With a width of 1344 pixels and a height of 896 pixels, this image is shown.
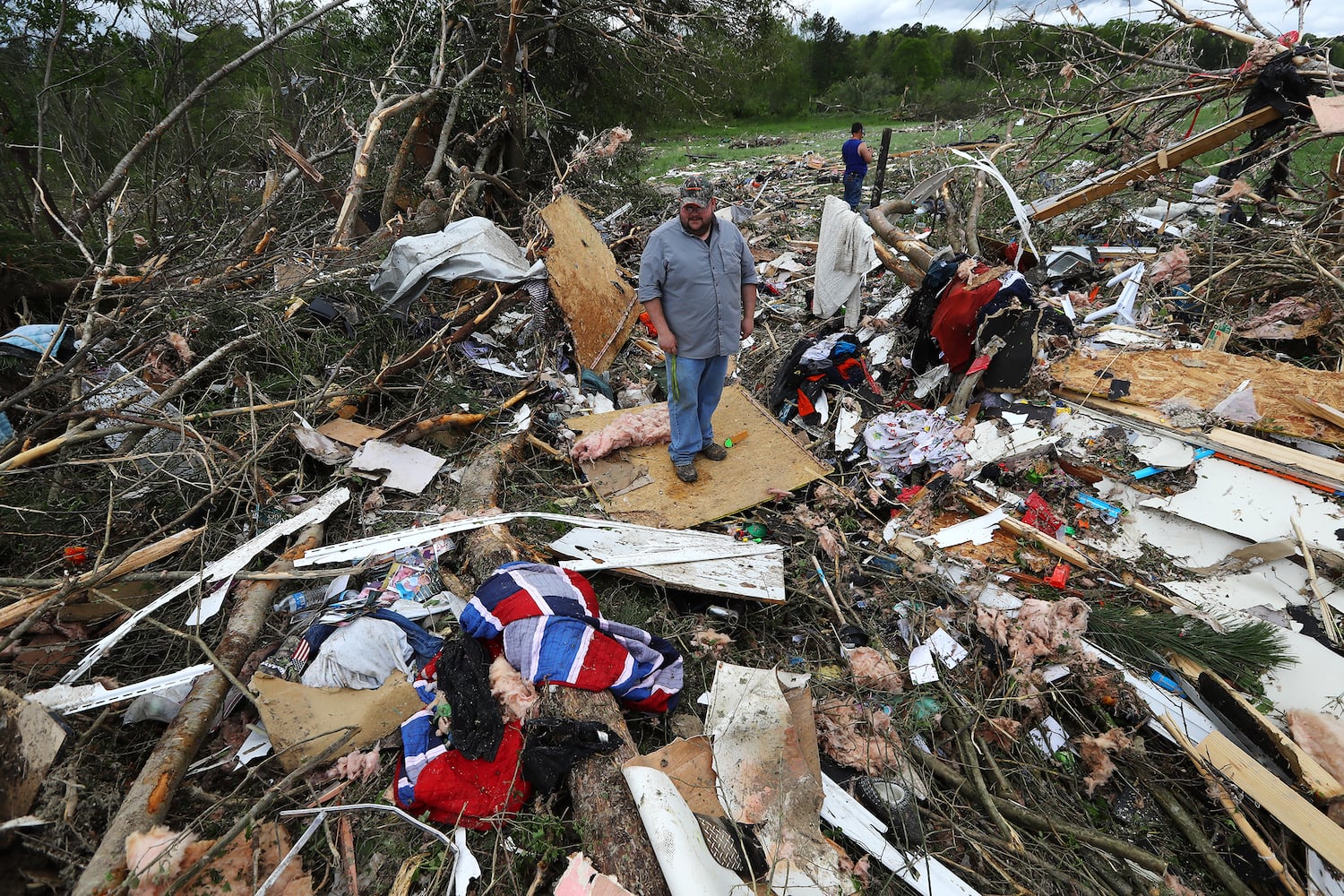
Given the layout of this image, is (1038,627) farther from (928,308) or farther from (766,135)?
(766,135)

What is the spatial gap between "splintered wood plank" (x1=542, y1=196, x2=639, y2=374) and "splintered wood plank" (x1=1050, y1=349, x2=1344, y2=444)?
11.8 ft

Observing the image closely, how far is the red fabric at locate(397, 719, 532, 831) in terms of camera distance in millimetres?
2127

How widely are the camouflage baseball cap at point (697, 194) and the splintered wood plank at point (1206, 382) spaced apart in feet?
9.19

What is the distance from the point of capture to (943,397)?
4434mm

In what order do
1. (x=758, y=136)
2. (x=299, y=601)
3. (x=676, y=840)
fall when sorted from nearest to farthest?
(x=676, y=840)
(x=299, y=601)
(x=758, y=136)

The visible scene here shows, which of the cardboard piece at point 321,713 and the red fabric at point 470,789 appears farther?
the cardboard piece at point 321,713

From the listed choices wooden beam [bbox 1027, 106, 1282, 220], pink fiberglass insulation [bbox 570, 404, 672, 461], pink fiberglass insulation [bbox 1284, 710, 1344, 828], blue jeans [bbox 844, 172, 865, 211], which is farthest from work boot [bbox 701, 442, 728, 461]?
blue jeans [bbox 844, 172, 865, 211]

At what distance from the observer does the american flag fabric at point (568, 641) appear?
240cm

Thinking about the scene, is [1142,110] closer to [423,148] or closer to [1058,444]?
[1058,444]

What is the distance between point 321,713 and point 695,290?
8.76 ft

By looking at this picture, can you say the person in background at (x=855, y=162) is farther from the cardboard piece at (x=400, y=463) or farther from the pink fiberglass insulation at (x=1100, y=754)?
the pink fiberglass insulation at (x=1100, y=754)

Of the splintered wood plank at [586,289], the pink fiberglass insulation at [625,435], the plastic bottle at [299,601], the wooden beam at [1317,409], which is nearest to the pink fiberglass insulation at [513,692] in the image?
the plastic bottle at [299,601]

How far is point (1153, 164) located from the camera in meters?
5.21

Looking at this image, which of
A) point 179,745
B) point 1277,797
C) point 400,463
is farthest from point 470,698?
point 1277,797
